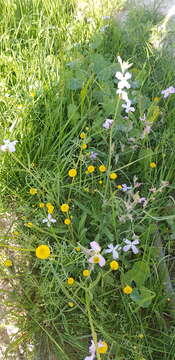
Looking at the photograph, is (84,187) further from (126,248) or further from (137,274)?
(137,274)

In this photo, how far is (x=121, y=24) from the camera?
2.61m

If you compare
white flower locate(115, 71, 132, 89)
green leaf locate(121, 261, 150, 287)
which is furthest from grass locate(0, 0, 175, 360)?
white flower locate(115, 71, 132, 89)

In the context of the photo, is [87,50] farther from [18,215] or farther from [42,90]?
[18,215]

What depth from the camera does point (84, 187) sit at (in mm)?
1479

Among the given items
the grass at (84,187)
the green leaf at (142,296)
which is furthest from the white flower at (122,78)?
the green leaf at (142,296)

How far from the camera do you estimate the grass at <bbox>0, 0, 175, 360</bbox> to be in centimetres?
123

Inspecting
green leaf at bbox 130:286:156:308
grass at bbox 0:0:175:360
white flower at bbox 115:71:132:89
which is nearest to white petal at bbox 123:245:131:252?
grass at bbox 0:0:175:360

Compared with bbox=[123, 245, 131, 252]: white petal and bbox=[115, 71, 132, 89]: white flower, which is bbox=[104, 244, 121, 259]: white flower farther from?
bbox=[115, 71, 132, 89]: white flower

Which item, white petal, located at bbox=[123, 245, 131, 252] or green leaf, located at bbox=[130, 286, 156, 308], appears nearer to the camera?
green leaf, located at bbox=[130, 286, 156, 308]

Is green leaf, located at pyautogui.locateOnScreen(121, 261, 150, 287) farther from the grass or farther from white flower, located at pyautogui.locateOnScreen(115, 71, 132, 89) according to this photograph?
white flower, located at pyautogui.locateOnScreen(115, 71, 132, 89)

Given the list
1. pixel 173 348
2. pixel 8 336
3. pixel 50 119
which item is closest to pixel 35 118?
pixel 50 119

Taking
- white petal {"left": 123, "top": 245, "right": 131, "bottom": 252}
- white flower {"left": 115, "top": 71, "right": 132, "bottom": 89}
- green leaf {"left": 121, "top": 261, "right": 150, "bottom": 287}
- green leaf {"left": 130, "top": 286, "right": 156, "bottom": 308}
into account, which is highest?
white flower {"left": 115, "top": 71, "right": 132, "bottom": 89}

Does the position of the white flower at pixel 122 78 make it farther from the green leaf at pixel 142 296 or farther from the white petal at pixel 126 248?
the green leaf at pixel 142 296

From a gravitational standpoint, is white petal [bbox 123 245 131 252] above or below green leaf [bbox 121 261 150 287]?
above
